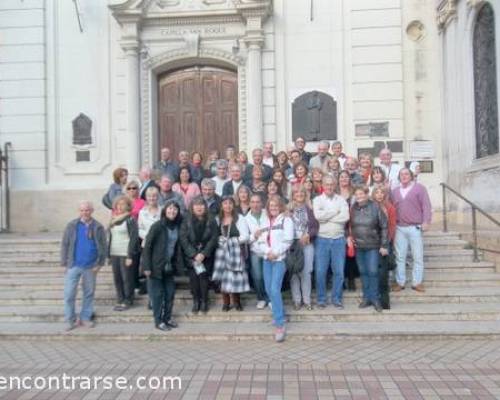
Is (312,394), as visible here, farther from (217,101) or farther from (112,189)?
(217,101)

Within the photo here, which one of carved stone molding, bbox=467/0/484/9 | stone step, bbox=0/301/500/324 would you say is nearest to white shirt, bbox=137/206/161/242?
stone step, bbox=0/301/500/324

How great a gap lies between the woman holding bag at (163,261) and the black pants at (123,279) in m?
0.66

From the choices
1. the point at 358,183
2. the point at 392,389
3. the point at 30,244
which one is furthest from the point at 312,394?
the point at 30,244

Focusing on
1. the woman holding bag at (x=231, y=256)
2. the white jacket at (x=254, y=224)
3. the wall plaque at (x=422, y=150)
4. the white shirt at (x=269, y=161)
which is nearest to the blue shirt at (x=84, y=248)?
the woman holding bag at (x=231, y=256)

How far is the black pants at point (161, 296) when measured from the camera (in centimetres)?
685

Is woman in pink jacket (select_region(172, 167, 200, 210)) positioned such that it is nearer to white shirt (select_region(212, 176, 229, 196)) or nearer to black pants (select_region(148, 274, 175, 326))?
white shirt (select_region(212, 176, 229, 196))

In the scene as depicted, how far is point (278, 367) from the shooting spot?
5.55 metres

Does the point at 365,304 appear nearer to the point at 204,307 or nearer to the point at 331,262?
the point at 331,262

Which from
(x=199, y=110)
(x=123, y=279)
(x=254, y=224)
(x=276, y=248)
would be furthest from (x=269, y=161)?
(x=199, y=110)

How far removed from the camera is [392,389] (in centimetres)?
490

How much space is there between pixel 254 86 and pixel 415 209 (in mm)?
5655

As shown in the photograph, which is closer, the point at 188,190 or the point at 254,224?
the point at 254,224

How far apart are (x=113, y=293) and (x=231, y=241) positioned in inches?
90.4

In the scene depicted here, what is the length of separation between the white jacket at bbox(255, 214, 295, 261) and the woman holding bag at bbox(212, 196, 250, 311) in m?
0.32
